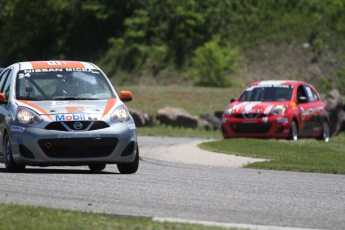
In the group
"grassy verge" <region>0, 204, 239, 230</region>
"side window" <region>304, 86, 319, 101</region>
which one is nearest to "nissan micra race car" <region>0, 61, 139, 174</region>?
"grassy verge" <region>0, 204, 239, 230</region>

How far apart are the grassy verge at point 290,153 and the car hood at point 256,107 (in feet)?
3.64

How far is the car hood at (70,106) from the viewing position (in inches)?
554

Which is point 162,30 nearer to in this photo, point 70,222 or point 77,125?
point 77,125

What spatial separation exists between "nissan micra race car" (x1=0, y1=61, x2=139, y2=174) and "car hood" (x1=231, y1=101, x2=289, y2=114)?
9456mm

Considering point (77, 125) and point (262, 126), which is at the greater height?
point (77, 125)

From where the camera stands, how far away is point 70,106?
14.2 metres

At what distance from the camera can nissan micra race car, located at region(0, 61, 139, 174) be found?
13.9 metres

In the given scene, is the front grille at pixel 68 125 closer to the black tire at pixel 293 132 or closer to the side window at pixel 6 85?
the side window at pixel 6 85

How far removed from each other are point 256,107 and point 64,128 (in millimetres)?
10794

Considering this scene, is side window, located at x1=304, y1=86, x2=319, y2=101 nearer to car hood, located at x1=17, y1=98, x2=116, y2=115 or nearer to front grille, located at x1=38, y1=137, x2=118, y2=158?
car hood, located at x1=17, y1=98, x2=116, y2=115

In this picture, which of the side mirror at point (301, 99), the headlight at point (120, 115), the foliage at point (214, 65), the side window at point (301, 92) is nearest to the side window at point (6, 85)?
the headlight at point (120, 115)

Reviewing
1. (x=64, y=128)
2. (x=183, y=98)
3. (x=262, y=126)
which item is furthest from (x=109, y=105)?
(x=183, y=98)

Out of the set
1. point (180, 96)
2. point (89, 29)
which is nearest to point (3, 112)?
point (180, 96)

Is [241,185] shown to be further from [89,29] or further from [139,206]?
[89,29]
